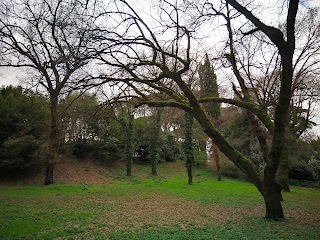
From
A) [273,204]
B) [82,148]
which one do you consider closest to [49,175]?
[82,148]

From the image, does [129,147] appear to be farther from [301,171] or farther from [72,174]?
[301,171]

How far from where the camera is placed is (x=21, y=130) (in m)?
19.3

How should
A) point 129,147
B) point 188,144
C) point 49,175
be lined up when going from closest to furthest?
1. point 49,175
2. point 188,144
3. point 129,147

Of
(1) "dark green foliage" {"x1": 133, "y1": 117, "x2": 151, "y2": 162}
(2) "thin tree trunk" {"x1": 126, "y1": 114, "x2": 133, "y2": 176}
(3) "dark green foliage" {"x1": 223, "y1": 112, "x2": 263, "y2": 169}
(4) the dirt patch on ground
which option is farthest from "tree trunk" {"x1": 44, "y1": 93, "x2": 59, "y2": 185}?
(3) "dark green foliage" {"x1": 223, "y1": 112, "x2": 263, "y2": 169}

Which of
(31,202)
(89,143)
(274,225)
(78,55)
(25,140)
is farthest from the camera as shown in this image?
(89,143)

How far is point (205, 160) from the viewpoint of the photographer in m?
34.4

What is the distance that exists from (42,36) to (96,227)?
12.4 metres

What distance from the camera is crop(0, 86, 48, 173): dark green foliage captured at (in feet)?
59.9

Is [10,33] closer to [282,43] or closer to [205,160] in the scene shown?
[282,43]

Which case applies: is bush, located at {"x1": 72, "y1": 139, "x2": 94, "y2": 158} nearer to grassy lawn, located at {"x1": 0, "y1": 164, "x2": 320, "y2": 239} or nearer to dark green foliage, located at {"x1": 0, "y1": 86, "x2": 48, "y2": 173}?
dark green foliage, located at {"x1": 0, "y1": 86, "x2": 48, "y2": 173}

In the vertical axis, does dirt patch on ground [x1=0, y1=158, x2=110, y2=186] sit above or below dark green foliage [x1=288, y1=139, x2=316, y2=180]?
below

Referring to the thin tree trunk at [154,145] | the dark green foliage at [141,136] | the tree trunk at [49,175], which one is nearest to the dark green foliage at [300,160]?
the thin tree trunk at [154,145]

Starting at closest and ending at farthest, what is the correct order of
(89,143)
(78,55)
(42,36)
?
(78,55), (42,36), (89,143)

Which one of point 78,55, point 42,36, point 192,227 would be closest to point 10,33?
point 42,36
